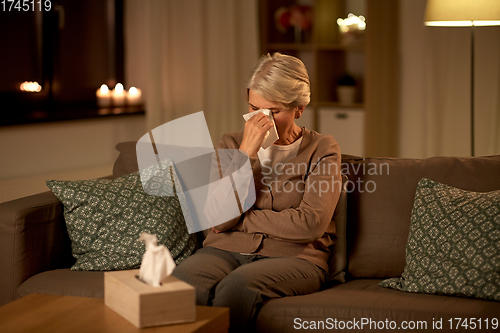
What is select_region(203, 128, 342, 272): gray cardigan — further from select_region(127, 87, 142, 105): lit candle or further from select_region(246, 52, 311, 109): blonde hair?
select_region(127, 87, 142, 105): lit candle

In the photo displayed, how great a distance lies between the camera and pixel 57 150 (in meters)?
2.81

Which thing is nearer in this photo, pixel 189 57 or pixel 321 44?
pixel 189 57

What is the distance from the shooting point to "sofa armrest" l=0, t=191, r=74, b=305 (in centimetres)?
167

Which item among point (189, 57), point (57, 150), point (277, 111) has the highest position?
point (189, 57)

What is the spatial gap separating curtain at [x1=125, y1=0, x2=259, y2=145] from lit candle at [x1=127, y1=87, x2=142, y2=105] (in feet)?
0.29

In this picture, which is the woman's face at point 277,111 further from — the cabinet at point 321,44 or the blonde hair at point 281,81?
the cabinet at point 321,44

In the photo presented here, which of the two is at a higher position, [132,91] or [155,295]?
[132,91]

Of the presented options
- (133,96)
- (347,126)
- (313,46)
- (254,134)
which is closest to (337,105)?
(347,126)

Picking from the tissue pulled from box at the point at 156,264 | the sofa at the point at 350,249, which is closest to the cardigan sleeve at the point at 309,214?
the sofa at the point at 350,249

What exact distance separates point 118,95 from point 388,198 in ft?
6.58

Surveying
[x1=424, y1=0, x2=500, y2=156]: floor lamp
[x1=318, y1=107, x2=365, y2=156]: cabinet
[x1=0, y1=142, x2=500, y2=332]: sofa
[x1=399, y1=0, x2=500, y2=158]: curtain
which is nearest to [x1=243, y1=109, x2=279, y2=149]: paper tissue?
[x1=0, y1=142, x2=500, y2=332]: sofa

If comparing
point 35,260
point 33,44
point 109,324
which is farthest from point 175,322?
point 33,44

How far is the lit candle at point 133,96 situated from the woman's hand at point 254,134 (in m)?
1.75

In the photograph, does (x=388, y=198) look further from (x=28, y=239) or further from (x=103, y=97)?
(x=103, y=97)
